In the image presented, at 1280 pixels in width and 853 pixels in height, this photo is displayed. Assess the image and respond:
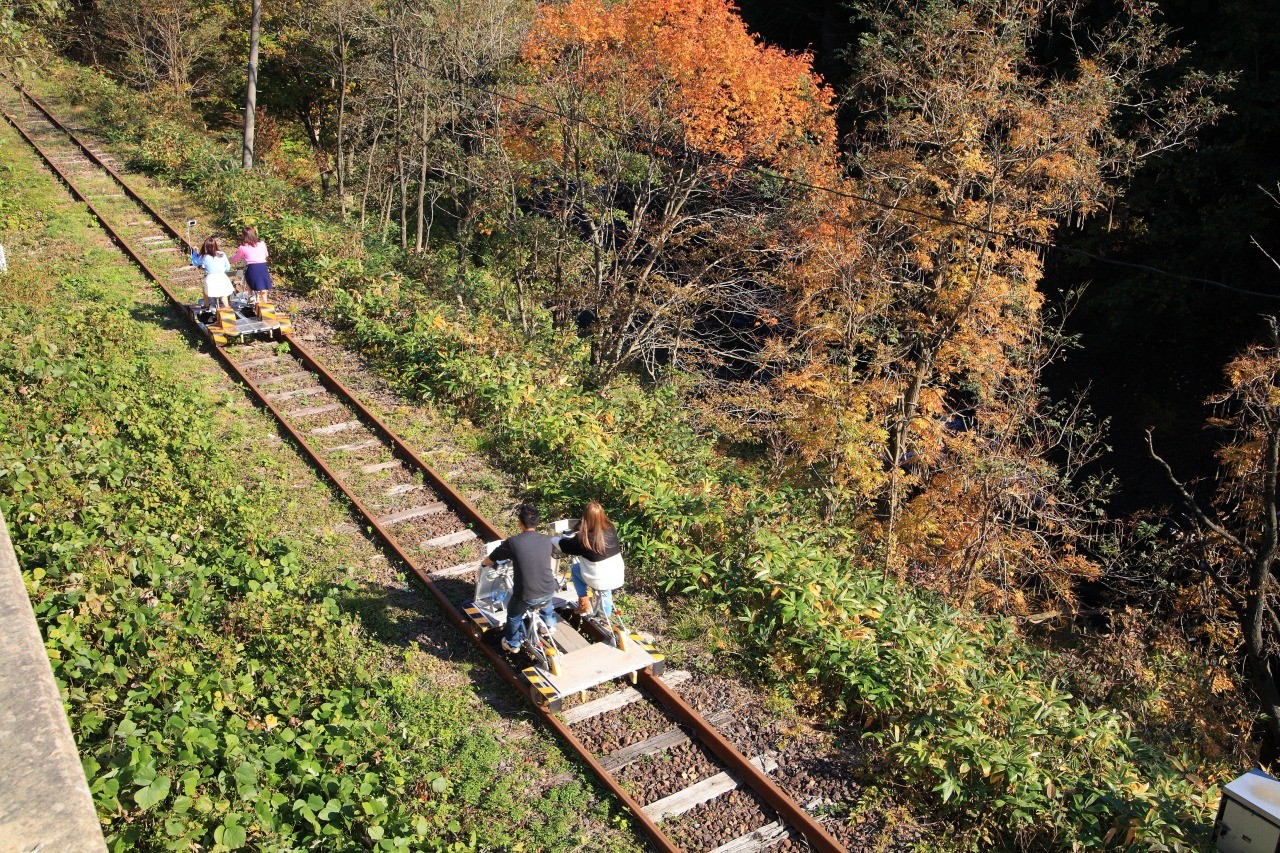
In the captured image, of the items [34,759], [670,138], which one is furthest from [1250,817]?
[670,138]

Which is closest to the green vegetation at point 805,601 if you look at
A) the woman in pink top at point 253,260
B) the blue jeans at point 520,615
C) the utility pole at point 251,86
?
the woman in pink top at point 253,260

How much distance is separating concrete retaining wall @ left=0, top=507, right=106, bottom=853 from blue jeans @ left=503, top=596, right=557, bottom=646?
10.8ft

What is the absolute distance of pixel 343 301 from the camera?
16484mm

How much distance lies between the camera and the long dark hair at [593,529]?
26.4 feet

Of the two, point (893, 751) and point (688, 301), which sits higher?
point (688, 301)

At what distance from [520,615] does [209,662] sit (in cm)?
253

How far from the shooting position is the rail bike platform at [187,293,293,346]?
14.8 m

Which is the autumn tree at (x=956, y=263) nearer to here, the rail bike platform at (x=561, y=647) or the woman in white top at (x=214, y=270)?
the rail bike platform at (x=561, y=647)

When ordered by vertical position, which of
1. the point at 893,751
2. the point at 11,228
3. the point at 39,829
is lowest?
the point at 893,751

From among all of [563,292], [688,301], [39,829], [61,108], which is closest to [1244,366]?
[688,301]

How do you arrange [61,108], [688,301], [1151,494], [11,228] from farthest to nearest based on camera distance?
1. [61,108]
2. [1151,494]
3. [688,301]
4. [11,228]

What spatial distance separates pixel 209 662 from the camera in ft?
25.8

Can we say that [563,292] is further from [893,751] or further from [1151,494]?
[893,751]

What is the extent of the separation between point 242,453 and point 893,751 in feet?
27.7
